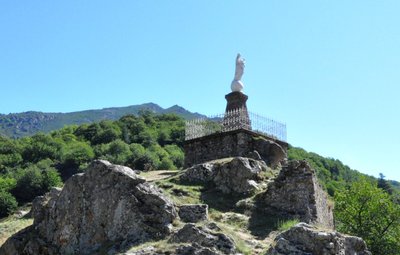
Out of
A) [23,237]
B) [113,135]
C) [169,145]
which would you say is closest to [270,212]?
[23,237]

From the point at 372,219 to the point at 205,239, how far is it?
51.0 feet

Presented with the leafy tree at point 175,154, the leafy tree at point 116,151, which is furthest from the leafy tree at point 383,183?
the leafy tree at point 116,151

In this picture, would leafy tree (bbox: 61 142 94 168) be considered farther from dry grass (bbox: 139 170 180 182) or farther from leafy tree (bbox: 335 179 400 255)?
leafy tree (bbox: 335 179 400 255)

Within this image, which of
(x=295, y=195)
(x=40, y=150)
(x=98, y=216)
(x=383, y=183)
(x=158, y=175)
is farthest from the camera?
(x=40, y=150)

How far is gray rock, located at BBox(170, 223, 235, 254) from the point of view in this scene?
13.4 meters

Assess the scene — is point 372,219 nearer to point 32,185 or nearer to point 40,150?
point 32,185

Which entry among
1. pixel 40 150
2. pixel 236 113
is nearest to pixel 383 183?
pixel 40 150

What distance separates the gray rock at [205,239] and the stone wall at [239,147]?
27.4 feet

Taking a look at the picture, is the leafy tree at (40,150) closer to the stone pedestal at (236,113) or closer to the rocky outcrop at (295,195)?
the stone pedestal at (236,113)

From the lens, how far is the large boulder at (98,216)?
49.4 ft

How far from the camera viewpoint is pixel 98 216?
16156 millimetres

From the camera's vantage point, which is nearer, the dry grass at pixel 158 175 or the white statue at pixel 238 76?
the dry grass at pixel 158 175

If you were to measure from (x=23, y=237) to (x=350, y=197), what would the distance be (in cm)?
1805

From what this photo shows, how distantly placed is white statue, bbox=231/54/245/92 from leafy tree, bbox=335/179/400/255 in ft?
28.9
